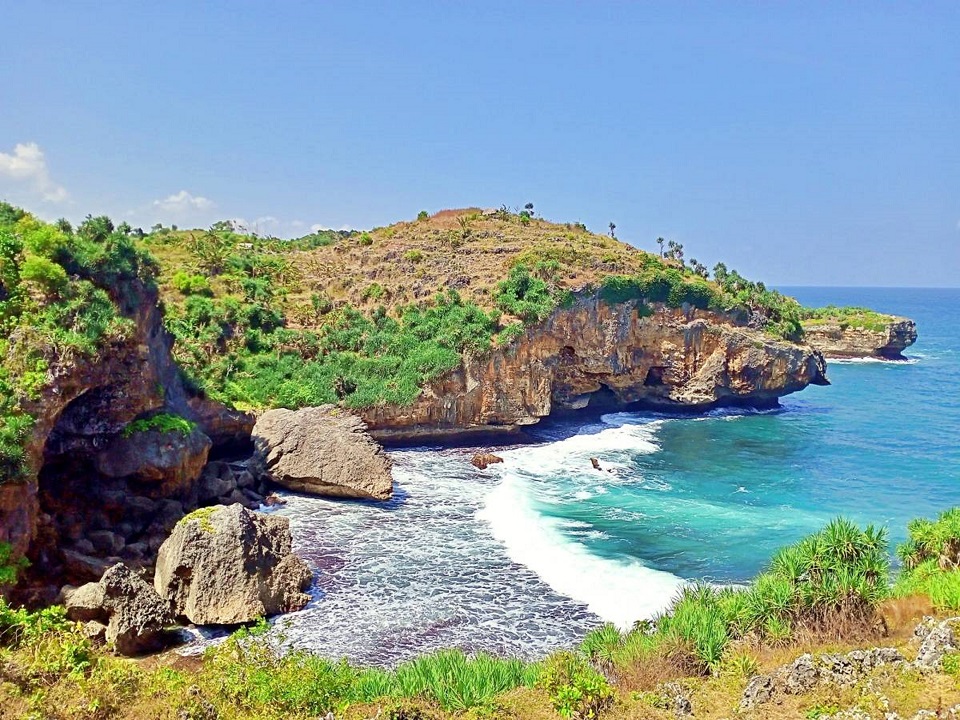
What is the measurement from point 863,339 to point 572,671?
82072mm

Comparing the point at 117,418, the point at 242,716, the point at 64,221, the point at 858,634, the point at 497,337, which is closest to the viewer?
the point at 242,716

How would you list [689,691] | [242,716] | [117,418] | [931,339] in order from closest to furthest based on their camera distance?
[242,716], [689,691], [117,418], [931,339]

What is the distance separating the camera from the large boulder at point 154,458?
2109 cm

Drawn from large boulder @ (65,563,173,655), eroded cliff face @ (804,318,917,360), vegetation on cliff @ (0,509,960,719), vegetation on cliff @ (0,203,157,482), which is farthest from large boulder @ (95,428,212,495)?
eroded cliff face @ (804,318,917,360)

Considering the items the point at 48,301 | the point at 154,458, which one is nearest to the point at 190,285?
the point at 154,458

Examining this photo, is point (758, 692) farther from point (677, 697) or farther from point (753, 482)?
point (753, 482)

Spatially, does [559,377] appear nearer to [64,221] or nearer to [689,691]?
[64,221]

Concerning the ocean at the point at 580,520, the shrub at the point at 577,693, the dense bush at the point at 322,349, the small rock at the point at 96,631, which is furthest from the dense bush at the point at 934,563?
the dense bush at the point at 322,349

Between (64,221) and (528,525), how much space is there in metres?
19.6

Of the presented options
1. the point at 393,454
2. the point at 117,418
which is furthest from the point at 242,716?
the point at 393,454

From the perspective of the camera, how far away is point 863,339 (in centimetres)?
7850

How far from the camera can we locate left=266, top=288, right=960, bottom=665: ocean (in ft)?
56.2

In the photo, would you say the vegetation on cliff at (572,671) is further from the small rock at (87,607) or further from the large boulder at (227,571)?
the small rock at (87,607)

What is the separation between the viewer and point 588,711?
9.36m
